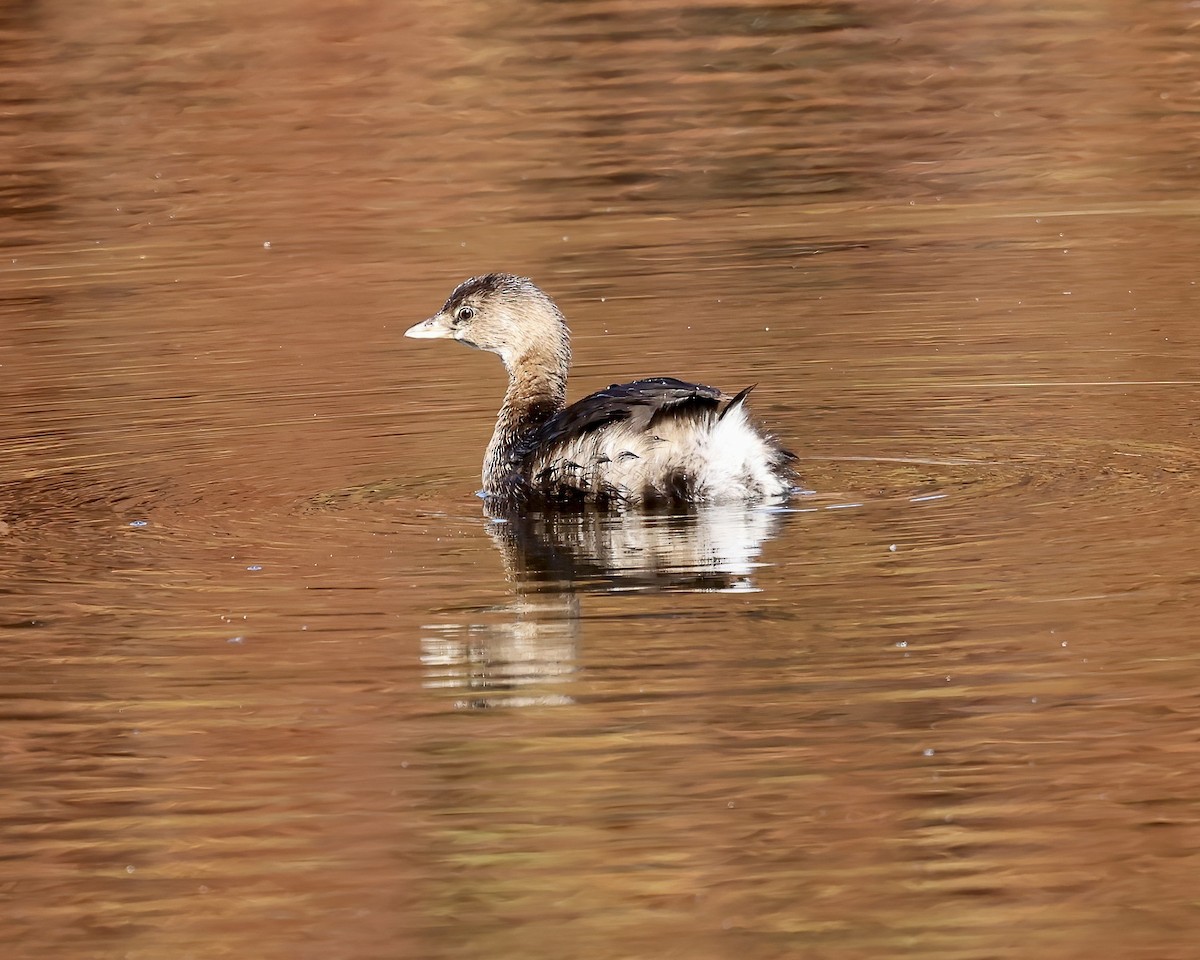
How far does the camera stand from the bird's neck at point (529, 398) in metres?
9.35

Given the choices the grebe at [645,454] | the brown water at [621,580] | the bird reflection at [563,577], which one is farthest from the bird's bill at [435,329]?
the bird reflection at [563,577]

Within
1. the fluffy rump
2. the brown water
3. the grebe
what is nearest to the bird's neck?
the grebe

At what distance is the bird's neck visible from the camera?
30.7ft

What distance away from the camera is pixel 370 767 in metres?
6.08

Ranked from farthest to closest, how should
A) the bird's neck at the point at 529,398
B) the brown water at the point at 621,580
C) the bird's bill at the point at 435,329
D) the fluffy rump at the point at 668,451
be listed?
the bird's bill at the point at 435,329
the bird's neck at the point at 529,398
the fluffy rump at the point at 668,451
the brown water at the point at 621,580

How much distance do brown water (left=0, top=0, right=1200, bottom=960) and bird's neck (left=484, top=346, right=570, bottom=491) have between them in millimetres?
244

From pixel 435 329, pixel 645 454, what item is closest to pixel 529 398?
pixel 435 329

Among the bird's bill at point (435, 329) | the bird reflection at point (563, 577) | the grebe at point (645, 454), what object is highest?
the bird's bill at point (435, 329)

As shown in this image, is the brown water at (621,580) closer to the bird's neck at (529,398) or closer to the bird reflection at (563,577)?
the bird reflection at (563,577)

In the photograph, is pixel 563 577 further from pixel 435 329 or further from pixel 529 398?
pixel 435 329

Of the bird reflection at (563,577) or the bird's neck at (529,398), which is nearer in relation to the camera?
the bird reflection at (563,577)

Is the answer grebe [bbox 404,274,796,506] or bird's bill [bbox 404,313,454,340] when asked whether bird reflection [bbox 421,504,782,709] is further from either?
bird's bill [bbox 404,313,454,340]

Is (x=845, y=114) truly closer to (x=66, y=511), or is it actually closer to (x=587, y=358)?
(x=587, y=358)

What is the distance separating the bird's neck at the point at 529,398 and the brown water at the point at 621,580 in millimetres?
244
